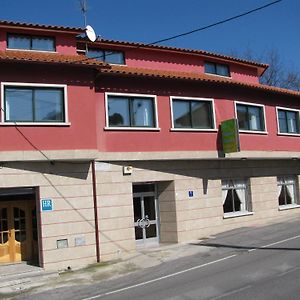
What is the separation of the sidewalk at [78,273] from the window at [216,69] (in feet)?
32.9

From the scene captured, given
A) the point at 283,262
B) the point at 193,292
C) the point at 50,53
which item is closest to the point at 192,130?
the point at 50,53

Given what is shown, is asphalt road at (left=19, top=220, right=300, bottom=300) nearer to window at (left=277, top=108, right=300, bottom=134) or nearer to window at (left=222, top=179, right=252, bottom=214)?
window at (left=222, top=179, right=252, bottom=214)

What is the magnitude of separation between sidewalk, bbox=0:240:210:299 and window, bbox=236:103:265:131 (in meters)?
7.26

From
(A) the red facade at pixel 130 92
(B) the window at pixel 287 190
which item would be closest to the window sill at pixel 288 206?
(B) the window at pixel 287 190

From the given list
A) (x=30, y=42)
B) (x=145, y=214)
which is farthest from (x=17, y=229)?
(x=30, y=42)

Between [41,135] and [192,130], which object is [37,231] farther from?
[192,130]

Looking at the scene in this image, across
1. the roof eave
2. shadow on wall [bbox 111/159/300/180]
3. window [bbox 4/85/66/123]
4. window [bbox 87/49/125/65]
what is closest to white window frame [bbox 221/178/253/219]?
shadow on wall [bbox 111/159/300/180]

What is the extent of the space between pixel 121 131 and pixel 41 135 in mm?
3436

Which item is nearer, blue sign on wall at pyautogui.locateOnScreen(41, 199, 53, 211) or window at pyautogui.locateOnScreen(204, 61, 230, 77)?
blue sign on wall at pyautogui.locateOnScreen(41, 199, 53, 211)

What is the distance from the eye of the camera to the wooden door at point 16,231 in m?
17.4

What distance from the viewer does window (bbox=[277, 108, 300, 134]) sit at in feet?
84.0

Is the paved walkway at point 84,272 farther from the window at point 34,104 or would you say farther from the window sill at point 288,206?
the window sill at point 288,206

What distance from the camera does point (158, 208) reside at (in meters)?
20.9

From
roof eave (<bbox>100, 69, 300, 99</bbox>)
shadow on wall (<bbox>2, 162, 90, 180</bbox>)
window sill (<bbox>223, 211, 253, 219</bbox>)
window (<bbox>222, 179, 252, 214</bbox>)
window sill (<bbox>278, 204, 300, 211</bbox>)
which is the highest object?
roof eave (<bbox>100, 69, 300, 99</bbox>)
